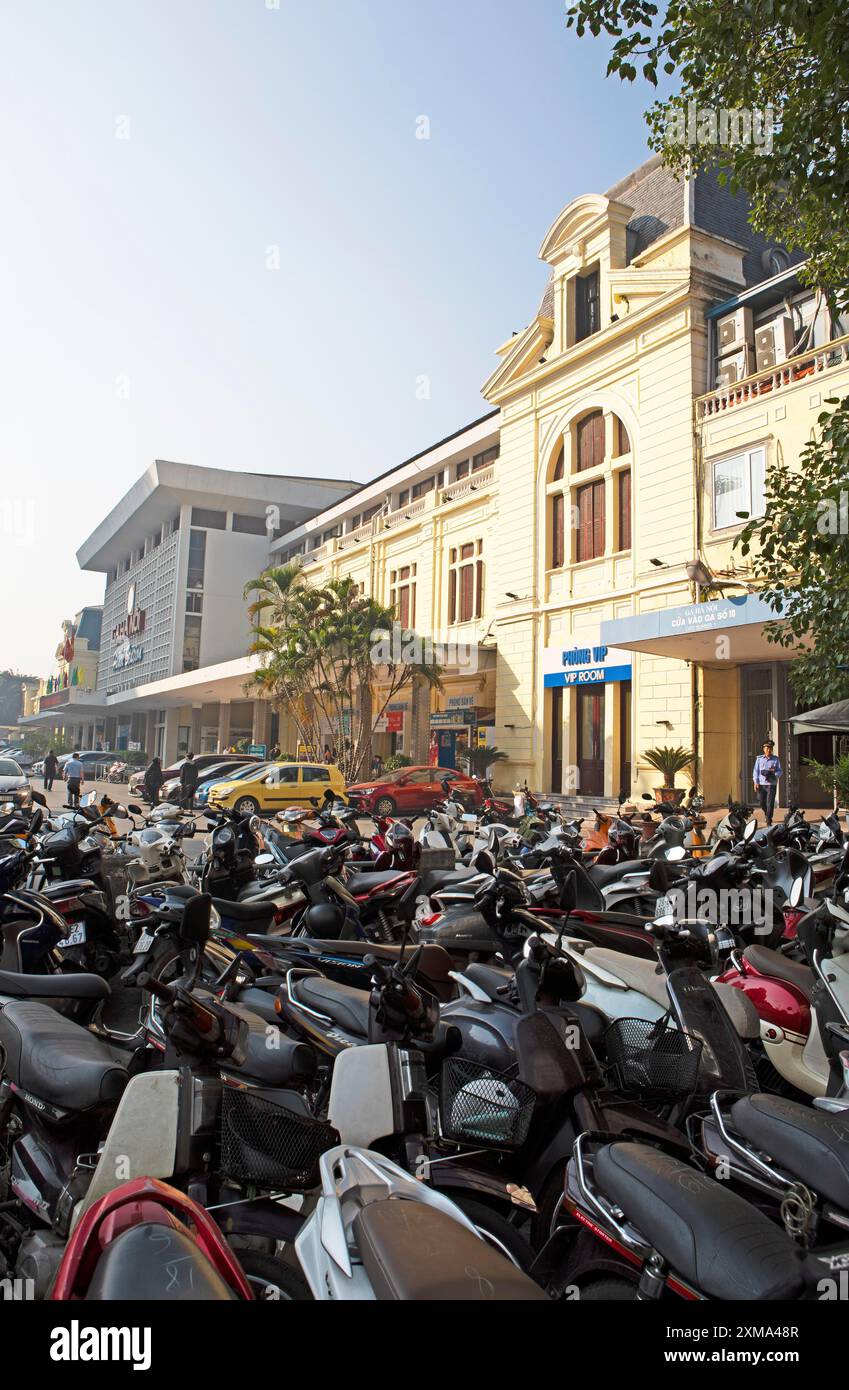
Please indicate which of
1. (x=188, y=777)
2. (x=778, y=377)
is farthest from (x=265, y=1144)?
(x=188, y=777)

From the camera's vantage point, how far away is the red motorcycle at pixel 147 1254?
156cm

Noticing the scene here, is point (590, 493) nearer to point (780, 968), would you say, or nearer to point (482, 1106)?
point (780, 968)

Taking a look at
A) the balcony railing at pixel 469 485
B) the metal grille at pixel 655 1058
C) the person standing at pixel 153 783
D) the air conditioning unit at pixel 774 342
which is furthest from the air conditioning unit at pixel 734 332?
the metal grille at pixel 655 1058

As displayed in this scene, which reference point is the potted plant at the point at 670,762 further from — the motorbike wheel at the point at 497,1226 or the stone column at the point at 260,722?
the stone column at the point at 260,722

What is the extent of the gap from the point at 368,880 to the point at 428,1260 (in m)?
4.67

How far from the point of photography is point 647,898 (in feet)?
20.6

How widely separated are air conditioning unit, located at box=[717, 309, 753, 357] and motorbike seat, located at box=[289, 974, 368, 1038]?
795 inches

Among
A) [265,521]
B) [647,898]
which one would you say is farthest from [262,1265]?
[265,521]

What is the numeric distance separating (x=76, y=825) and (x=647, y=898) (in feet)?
13.9

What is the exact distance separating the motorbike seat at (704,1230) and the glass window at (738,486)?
18.2 m

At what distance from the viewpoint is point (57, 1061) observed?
2662 mm

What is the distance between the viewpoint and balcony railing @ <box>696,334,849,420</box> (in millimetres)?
17438

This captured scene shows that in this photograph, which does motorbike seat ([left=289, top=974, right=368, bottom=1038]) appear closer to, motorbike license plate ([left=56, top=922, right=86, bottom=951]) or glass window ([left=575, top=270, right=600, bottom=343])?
motorbike license plate ([left=56, top=922, right=86, bottom=951])
